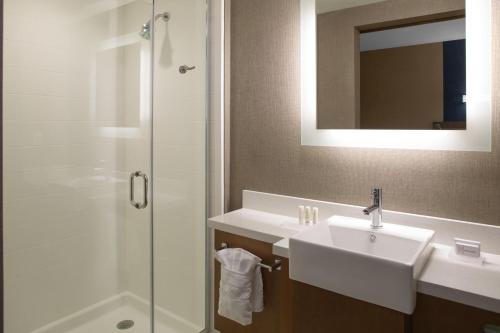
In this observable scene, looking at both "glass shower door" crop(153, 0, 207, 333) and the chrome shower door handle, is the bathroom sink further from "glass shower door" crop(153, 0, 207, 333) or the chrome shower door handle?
the chrome shower door handle

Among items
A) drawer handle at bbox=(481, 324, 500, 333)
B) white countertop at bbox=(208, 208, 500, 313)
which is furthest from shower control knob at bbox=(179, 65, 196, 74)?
drawer handle at bbox=(481, 324, 500, 333)

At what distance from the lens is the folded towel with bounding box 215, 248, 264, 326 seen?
62.1 inches

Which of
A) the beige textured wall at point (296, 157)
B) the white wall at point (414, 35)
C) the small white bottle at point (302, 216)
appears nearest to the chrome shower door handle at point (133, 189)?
the beige textured wall at point (296, 157)

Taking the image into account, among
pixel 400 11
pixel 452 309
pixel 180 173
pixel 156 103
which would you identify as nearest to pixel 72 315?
pixel 180 173

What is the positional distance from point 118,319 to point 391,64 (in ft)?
7.00

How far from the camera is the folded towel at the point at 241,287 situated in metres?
1.58

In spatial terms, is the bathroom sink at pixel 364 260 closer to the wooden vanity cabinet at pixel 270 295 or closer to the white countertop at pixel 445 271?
the white countertop at pixel 445 271

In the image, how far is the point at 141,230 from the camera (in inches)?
89.4

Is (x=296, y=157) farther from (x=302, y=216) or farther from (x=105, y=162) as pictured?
(x=105, y=162)

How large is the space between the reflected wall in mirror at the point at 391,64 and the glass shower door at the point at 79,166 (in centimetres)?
103

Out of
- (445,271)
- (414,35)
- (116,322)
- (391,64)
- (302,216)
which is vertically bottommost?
(116,322)

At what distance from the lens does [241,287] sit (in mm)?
1578

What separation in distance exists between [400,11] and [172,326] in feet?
6.65

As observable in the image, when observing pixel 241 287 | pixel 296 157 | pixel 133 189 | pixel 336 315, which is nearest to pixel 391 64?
pixel 296 157
